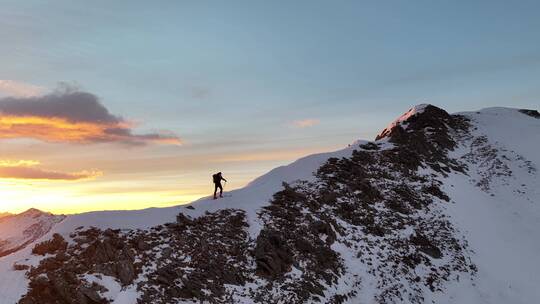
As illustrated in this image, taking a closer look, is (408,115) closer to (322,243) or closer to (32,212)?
(322,243)

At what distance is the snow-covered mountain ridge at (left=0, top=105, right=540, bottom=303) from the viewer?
→ 22500 mm

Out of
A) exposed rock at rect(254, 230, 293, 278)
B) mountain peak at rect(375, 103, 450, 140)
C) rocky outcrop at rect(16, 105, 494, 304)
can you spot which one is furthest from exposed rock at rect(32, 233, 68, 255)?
mountain peak at rect(375, 103, 450, 140)

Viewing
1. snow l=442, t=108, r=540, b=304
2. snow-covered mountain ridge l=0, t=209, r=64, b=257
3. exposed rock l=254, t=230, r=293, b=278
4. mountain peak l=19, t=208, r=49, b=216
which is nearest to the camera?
exposed rock l=254, t=230, r=293, b=278

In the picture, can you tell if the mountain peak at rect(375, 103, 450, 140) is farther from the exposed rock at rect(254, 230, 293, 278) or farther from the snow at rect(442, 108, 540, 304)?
the exposed rock at rect(254, 230, 293, 278)

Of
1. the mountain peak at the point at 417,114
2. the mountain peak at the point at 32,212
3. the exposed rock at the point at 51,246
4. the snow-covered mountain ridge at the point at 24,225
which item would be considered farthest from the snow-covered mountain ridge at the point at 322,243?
the mountain peak at the point at 32,212

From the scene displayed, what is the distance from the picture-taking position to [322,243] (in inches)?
1172

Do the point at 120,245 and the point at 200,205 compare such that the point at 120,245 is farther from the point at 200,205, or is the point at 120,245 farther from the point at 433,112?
the point at 433,112

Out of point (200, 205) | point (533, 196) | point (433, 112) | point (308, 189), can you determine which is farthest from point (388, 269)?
point (433, 112)

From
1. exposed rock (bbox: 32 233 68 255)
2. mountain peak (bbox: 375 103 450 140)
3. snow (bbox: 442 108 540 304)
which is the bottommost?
snow (bbox: 442 108 540 304)

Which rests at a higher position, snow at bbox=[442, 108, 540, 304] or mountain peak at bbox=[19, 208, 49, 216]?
mountain peak at bbox=[19, 208, 49, 216]

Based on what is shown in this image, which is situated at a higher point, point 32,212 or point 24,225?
point 32,212

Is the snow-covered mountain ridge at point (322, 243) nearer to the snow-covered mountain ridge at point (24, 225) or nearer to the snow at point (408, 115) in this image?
the snow at point (408, 115)

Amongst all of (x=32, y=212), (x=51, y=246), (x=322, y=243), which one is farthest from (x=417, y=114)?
(x=32, y=212)

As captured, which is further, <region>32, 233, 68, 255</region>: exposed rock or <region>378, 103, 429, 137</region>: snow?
<region>378, 103, 429, 137</region>: snow
